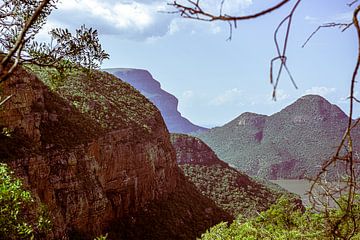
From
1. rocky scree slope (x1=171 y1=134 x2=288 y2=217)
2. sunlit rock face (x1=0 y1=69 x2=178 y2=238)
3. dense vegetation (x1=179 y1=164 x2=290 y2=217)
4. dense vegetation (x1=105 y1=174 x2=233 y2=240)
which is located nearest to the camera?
sunlit rock face (x1=0 y1=69 x2=178 y2=238)

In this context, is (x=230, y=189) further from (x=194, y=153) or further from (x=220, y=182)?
(x=194, y=153)

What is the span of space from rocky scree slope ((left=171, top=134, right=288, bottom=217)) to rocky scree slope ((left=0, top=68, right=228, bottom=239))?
453cm

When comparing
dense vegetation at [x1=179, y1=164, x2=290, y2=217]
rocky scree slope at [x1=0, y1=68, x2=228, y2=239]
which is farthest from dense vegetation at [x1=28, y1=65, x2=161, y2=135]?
dense vegetation at [x1=179, y1=164, x2=290, y2=217]

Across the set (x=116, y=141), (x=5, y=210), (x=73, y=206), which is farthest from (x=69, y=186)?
(x=5, y=210)

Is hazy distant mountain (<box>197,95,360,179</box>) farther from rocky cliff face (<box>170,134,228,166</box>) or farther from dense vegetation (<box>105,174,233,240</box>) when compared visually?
dense vegetation (<box>105,174,233,240</box>)

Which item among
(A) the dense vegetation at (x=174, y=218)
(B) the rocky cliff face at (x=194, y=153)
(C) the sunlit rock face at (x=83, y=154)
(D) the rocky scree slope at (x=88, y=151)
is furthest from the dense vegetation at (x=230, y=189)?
(C) the sunlit rock face at (x=83, y=154)

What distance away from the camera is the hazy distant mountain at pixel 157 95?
505ft

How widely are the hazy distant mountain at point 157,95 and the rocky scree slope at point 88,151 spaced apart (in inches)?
4475

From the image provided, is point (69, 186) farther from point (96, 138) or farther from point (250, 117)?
point (250, 117)

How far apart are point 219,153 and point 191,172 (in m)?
45.4

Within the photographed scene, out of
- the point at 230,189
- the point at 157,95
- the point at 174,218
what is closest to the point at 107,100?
the point at 174,218

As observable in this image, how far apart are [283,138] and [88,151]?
6941 cm

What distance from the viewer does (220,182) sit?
4738 centimetres

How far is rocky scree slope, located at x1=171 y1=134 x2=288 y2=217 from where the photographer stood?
139 feet
